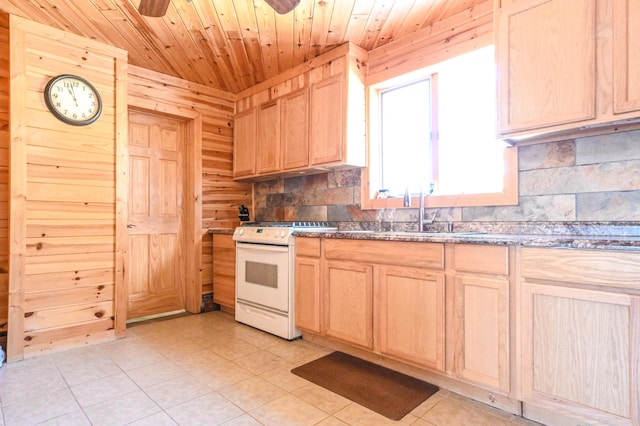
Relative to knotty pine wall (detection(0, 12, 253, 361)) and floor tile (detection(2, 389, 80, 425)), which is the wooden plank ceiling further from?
floor tile (detection(2, 389, 80, 425))

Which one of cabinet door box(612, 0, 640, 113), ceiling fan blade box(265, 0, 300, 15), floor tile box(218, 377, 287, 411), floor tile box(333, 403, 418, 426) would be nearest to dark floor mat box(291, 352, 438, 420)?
floor tile box(333, 403, 418, 426)

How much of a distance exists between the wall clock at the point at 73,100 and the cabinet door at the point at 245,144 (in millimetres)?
1500

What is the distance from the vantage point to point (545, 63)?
1.94m

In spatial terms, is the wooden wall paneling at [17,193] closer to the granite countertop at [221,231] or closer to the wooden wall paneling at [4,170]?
the wooden wall paneling at [4,170]

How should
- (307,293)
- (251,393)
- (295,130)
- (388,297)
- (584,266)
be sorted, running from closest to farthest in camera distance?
(584,266) < (251,393) < (388,297) < (307,293) < (295,130)

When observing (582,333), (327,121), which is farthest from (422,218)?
(582,333)

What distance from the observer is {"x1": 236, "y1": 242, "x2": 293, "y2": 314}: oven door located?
296 cm

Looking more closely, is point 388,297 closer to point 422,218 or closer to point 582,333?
point 422,218

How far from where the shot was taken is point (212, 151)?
4.07 meters

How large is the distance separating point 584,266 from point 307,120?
2.52 m

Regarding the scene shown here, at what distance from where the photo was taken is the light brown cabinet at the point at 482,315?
178cm

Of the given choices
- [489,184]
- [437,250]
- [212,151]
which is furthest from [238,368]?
[212,151]

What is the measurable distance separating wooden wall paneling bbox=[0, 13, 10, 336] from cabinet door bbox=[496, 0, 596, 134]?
142 inches

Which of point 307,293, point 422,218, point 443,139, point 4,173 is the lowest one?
point 307,293
